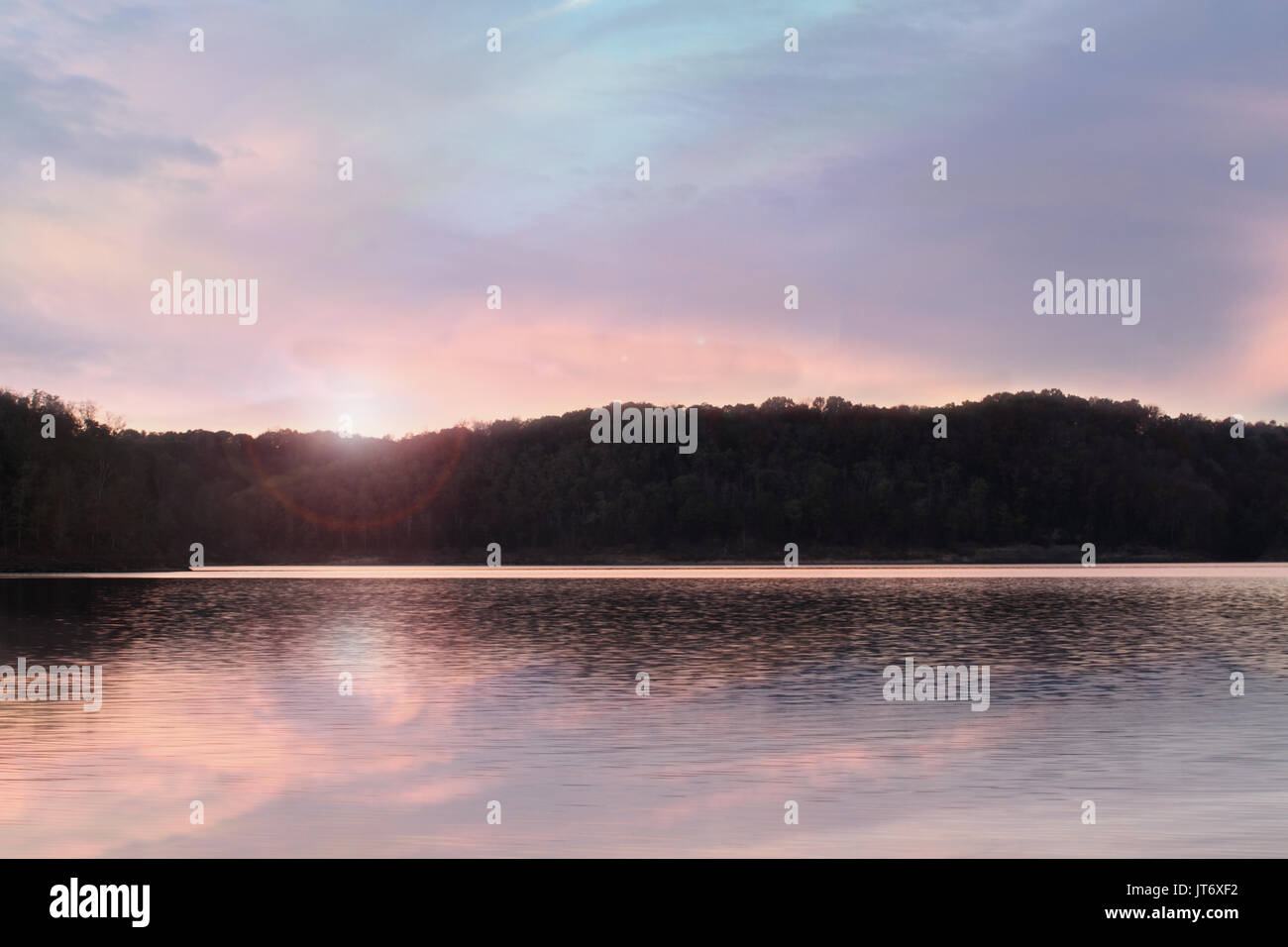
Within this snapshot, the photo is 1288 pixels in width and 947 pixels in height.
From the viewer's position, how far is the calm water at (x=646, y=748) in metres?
14.3

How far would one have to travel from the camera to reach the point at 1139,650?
3656cm

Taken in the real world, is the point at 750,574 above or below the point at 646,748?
below

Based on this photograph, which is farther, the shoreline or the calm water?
the shoreline

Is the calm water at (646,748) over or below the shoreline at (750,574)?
over

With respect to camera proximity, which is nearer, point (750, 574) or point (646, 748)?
point (646, 748)

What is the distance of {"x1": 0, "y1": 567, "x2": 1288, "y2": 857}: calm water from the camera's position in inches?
562

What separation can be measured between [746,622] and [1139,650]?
680 inches

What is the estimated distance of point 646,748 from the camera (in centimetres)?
1967

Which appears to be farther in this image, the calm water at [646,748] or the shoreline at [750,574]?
the shoreline at [750,574]
